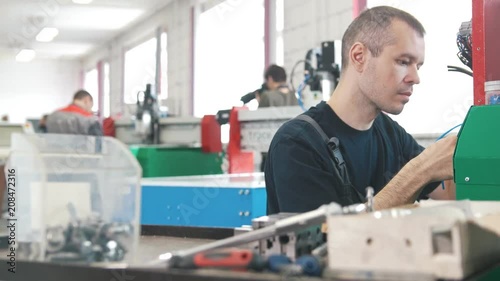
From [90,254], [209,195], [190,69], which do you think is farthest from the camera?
[190,69]

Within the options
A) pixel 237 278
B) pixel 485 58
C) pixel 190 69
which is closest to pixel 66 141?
pixel 237 278

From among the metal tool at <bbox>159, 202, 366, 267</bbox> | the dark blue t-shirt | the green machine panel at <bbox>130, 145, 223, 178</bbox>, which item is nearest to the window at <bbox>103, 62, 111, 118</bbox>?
the green machine panel at <bbox>130, 145, 223, 178</bbox>

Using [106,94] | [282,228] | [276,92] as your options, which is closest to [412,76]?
[282,228]

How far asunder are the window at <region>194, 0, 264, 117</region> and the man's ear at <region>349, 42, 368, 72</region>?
4078 millimetres

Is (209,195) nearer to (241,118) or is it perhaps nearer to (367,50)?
(367,50)

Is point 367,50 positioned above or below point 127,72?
below

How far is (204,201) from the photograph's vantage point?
2.42m

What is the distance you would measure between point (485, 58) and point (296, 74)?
418 cm

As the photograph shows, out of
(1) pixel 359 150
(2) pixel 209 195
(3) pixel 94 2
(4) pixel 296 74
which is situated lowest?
(2) pixel 209 195

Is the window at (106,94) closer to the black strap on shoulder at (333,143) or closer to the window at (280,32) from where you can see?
the window at (280,32)

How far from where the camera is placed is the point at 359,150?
1.63 meters

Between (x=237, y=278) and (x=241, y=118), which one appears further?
(x=241, y=118)

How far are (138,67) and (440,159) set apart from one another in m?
9.48

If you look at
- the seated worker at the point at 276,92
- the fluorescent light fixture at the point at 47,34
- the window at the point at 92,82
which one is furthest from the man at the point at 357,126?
the window at the point at 92,82
